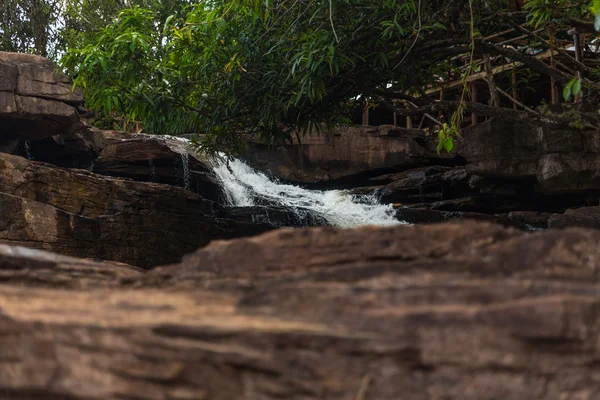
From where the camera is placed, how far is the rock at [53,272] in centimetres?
Result: 217

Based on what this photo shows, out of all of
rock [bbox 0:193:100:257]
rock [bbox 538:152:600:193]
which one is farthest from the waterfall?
rock [bbox 0:193:100:257]

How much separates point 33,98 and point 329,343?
10.5 meters

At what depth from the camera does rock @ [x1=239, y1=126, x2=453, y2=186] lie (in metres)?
16.5

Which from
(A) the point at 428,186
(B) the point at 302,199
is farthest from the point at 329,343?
(A) the point at 428,186

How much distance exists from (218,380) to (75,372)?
37 centimetres

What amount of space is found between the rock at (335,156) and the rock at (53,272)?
46.4 ft

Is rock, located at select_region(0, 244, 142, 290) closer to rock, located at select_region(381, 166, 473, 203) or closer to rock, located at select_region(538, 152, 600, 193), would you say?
rock, located at select_region(538, 152, 600, 193)

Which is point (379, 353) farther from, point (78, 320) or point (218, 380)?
point (78, 320)

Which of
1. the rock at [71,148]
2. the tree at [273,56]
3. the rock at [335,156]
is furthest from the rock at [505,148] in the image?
the rock at [71,148]

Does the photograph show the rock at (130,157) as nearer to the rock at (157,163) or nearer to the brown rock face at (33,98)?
the rock at (157,163)

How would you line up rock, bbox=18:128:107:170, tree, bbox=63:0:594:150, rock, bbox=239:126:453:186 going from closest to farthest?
tree, bbox=63:0:594:150 < rock, bbox=18:128:107:170 < rock, bbox=239:126:453:186

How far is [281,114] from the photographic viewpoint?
354 inches

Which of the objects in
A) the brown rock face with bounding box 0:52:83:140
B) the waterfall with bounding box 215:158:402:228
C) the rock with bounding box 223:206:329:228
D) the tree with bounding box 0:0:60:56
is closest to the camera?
the brown rock face with bounding box 0:52:83:140

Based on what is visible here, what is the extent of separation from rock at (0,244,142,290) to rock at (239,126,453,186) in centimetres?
1415
